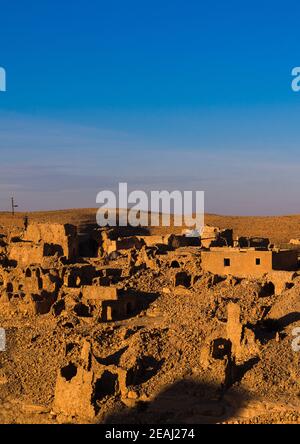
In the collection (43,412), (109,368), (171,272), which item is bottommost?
(43,412)

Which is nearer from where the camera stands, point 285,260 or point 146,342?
point 146,342

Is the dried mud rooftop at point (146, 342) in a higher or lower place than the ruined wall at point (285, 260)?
lower

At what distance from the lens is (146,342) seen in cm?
2283

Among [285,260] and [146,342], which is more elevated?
[285,260]

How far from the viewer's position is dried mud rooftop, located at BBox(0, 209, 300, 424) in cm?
2005

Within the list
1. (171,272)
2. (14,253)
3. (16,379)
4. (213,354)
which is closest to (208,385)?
(213,354)

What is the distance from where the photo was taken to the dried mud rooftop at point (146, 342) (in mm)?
20047

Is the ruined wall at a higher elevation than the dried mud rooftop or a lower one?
higher

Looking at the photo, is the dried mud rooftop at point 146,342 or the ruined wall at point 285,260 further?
the ruined wall at point 285,260

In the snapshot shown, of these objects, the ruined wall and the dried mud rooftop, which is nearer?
the dried mud rooftop
